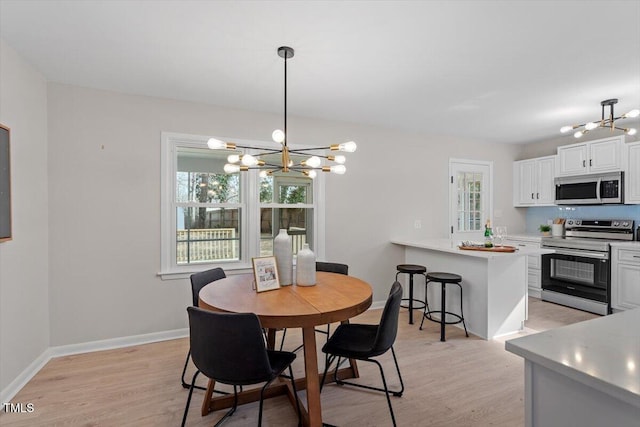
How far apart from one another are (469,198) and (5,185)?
5.44m

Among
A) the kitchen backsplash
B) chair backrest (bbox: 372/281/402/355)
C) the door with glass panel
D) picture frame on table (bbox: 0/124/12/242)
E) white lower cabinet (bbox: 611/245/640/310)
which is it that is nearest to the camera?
chair backrest (bbox: 372/281/402/355)

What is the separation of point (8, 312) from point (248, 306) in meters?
1.87

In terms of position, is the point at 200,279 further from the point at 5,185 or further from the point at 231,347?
the point at 5,185

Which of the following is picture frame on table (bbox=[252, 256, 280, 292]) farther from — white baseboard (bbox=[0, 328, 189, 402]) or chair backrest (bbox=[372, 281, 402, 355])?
white baseboard (bbox=[0, 328, 189, 402])

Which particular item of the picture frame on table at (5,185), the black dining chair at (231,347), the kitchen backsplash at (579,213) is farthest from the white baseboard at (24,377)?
the kitchen backsplash at (579,213)

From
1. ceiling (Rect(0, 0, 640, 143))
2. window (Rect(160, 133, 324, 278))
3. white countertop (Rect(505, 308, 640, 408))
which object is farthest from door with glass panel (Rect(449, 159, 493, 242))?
white countertop (Rect(505, 308, 640, 408))

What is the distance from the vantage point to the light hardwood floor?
6.75ft

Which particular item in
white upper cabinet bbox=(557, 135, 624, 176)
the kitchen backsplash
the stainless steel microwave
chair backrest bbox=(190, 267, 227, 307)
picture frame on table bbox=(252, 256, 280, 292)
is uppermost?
white upper cabinet bbox=(557, 135, 624, 176)

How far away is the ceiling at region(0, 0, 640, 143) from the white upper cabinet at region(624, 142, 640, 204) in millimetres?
680

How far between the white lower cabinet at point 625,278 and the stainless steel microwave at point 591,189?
0.73 metres

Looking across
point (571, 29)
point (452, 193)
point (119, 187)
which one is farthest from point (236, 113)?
point (452, 193)

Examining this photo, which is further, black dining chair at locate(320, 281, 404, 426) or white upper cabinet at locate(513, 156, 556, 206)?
white upper cabinet at locate(513, 156, 556, 206)

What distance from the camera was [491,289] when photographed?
10.7 feet

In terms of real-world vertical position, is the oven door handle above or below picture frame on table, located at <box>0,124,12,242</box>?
below
